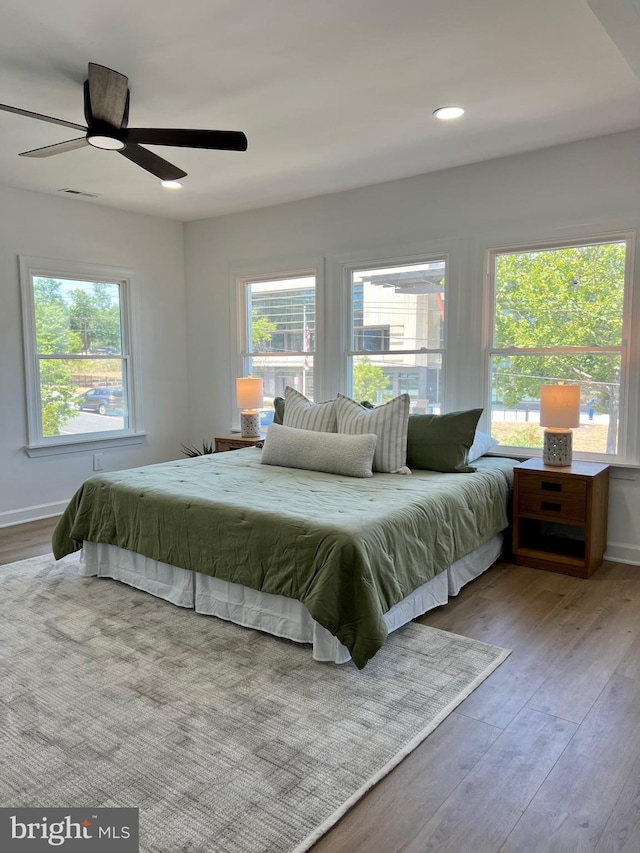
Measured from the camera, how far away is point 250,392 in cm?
511

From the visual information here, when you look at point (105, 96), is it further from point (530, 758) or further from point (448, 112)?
point (530, 758)

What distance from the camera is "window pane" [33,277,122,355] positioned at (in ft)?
16.2

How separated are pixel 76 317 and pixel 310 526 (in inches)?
142

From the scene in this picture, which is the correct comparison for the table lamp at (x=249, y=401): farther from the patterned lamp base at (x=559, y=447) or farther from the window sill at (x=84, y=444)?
the patterned lamp base at (x=559, y=447)

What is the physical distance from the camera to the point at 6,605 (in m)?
3.13

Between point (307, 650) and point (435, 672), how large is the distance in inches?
22.2

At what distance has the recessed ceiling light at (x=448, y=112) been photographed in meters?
3.19

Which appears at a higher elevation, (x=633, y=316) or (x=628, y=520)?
(x=633, y=316)

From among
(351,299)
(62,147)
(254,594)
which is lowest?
(254,594)

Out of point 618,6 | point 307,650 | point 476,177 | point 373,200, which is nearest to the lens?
point 618,6

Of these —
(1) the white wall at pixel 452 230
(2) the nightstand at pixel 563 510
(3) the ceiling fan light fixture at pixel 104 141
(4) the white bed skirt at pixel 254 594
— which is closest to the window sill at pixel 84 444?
(1) the white wall at pixel 452 230

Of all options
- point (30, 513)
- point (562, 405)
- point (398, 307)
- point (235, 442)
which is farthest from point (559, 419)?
point (30, 513)

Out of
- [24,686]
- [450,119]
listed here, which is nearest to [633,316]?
[450,119]

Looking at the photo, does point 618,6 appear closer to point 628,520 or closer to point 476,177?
point 476,177
